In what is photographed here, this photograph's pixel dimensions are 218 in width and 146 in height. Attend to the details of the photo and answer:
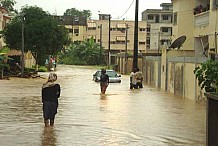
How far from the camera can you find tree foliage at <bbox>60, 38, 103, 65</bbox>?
10088 cm

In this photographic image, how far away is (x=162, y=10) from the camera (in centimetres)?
11400

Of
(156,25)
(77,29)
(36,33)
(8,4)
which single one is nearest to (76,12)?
(77,29)

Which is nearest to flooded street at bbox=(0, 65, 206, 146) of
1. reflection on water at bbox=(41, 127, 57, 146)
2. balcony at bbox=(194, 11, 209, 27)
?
reflection on water at bbox=(41, 127, 57, 146)

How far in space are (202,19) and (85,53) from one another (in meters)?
64.9

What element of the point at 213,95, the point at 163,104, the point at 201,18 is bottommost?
the point at 163,104

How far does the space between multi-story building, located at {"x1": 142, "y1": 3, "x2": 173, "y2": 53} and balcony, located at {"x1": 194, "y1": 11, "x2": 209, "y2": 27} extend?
67.3m

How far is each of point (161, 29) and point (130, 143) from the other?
315ft

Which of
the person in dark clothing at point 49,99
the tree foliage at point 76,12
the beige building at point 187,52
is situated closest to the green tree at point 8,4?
the tree foliage at point 76,12

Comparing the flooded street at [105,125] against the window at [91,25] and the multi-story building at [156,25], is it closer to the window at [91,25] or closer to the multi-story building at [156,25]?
the multi-story building at [156,25]

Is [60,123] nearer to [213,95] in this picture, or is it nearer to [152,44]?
[213,95]

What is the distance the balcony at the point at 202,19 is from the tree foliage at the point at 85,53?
197 feet

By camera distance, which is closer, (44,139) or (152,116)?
(44,139)

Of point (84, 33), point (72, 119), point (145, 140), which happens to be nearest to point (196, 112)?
point (72, 119)

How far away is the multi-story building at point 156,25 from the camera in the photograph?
354 feet
